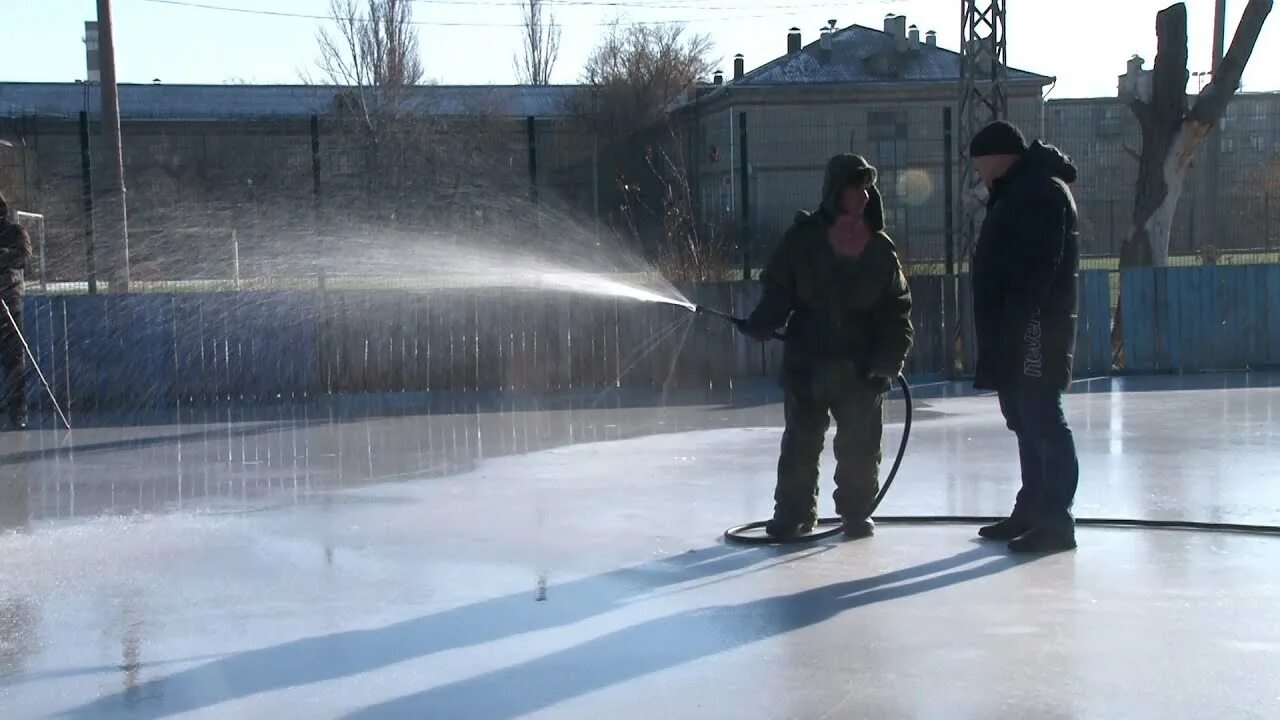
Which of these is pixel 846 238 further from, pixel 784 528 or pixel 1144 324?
pixel 1144 324

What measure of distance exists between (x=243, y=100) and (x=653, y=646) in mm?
35493

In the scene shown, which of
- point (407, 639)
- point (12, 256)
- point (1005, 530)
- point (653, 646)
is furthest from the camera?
point (12, 256)

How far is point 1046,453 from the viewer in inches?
263

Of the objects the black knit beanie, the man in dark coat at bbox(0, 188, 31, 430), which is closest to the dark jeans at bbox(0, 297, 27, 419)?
the man in dark coat at bbox(0, 188, 31, 430)

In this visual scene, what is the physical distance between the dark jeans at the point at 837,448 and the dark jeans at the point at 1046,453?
2.37 feet

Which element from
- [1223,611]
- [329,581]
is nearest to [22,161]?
[329,581]

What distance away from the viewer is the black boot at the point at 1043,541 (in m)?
6.72

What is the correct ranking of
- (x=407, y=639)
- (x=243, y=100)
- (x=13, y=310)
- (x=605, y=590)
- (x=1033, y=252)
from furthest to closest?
1. (x=243, y=100)
2. (x=13, y=310)
3. (x=1033, y=252)
4. (x=605, y=590)
5. (x=407, y=639)

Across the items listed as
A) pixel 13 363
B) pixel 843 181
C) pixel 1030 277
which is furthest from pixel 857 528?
pixel 13 363

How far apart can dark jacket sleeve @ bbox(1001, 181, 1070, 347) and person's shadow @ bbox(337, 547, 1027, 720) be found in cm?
124

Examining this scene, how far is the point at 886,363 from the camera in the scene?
22.6 ft

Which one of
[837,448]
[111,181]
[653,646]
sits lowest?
[653,646]

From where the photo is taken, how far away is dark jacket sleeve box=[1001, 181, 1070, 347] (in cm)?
655

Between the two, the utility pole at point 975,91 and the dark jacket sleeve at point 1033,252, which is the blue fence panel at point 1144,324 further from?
the dark jacket sleeve at point 1033,252
